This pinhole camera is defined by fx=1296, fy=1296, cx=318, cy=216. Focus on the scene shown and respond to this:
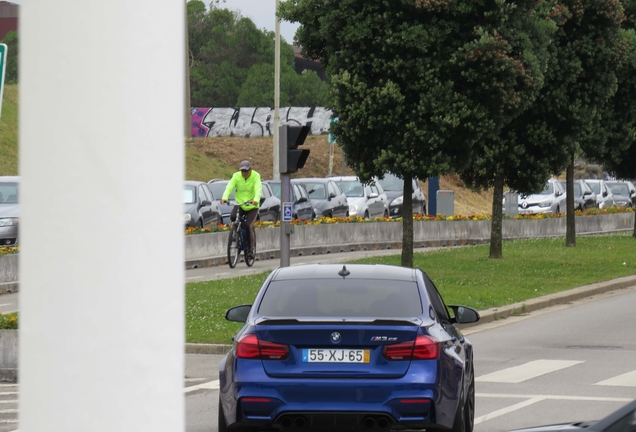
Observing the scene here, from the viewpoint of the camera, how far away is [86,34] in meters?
1.79

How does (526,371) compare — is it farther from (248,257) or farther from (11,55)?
(11,55)

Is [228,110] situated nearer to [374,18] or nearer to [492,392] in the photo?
[374,18]

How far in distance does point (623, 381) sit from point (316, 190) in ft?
89.7

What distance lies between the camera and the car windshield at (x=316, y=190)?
127 feet

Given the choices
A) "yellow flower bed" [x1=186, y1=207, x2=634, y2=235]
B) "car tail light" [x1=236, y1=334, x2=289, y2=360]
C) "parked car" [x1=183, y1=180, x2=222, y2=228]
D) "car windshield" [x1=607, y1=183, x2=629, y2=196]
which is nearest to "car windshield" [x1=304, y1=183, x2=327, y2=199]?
"yellow flower bed" [x1=186, y1=207, x2=634, y2=235]

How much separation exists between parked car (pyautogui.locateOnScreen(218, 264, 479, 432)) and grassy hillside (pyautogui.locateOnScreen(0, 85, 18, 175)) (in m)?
38.3

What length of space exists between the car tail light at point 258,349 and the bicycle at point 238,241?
15.7m

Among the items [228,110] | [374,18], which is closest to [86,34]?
[374,18]

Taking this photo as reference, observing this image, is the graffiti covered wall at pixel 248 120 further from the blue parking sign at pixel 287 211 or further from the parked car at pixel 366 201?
the blue parking sign at pixel 287 211

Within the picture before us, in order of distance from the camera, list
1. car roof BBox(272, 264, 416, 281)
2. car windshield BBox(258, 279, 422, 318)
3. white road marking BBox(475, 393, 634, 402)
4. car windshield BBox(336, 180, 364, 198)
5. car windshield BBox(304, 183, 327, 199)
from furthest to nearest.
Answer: car windshield BBox(336, 180, 364, 198), car windshield BBox(304, 183, 327, 199), white road marking BBox(475, 393, 634, 402), car roof BBox(272, 264, 416, 281), car windshield BBox(258, 279, 422, 318)

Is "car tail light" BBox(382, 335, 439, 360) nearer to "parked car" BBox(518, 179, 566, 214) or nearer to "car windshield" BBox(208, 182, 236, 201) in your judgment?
"car windshield" BBox(208, 182, 236, 201)

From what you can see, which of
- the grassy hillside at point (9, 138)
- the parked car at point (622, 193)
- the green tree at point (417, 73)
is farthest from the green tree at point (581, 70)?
the parked car at point (622, 193)

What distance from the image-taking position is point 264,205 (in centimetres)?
3506

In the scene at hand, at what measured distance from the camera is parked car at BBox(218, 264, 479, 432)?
7.56 meters
